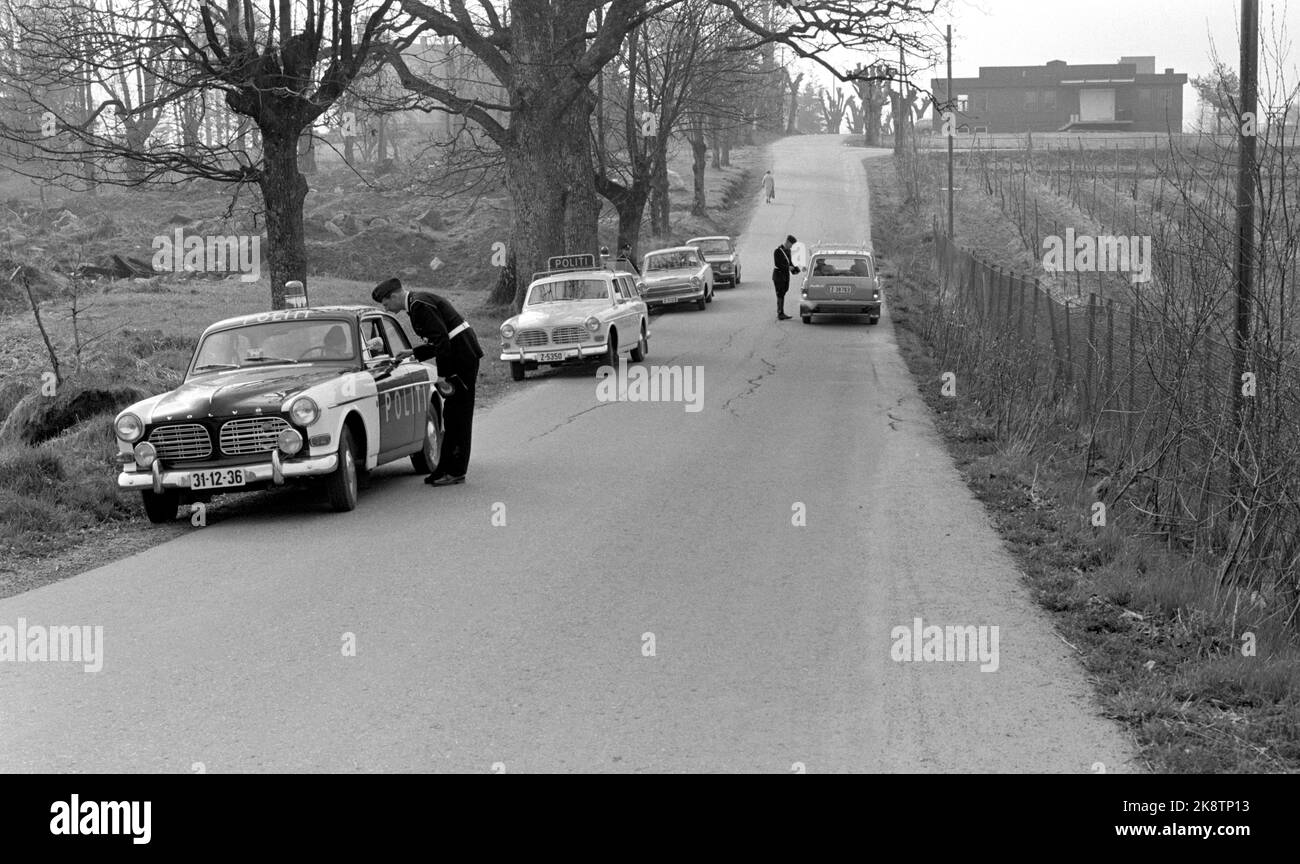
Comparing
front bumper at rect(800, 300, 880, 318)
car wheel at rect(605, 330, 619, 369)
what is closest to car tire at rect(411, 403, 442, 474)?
car wheel at rect(605, 330, 619, 369)

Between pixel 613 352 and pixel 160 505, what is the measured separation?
1291cm

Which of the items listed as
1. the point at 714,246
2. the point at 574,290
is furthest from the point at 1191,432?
the point at 714,246

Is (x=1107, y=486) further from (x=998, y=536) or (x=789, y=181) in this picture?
(x=789, y=181)

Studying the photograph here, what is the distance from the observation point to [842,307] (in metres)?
33.7

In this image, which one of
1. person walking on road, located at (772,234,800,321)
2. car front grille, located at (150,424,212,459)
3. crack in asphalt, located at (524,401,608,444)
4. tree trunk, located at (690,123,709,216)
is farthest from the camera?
tree trunk, located at (690,123,709,216)

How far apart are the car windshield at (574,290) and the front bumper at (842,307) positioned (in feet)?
33.0

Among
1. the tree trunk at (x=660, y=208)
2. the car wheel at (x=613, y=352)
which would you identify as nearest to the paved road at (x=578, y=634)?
the car wheel at (x=613, y=352)

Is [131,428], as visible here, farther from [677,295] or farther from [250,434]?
[677,295]

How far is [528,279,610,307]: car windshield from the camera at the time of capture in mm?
24844

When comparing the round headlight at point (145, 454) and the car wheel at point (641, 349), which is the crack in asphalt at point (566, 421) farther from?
the car wheel at point (641, 349)

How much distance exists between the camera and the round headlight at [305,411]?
1138 cm

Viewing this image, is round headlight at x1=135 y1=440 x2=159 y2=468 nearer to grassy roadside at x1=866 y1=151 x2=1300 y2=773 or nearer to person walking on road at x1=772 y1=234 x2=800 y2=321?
grassy roadside at x1=866 y1=151 x2=1300 y2=773

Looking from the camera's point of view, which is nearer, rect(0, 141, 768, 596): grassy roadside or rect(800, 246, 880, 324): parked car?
rect(0, 141, 768, 596): grassy roadside

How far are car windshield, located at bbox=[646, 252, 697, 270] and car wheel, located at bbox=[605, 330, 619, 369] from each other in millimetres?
15770
